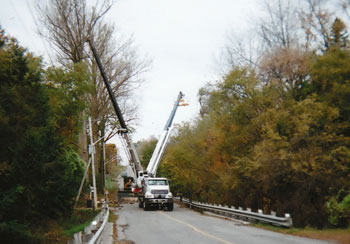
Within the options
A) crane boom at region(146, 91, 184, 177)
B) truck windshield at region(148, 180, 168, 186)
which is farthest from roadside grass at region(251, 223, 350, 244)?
crane boom at region(146, 91, 184, 177)

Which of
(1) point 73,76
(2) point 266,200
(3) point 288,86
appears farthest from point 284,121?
(1) point 73,76

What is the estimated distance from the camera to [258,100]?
23.5m

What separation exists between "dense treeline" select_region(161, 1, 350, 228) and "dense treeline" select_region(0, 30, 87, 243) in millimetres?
11199

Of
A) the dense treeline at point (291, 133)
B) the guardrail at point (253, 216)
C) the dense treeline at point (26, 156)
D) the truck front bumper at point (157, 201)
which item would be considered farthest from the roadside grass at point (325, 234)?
the truck front bumper at point (157, 201)

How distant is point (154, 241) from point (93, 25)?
2316cm

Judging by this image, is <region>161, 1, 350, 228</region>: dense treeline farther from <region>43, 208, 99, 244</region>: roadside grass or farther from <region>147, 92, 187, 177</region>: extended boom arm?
<region>43, 208, 99, 244</region>: roadside grass

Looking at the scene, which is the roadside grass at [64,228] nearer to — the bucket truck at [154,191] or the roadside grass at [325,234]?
the bucket truck at [154,191]

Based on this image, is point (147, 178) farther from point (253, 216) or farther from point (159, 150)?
point (253, 216)

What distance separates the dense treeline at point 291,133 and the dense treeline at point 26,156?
11.2 meters

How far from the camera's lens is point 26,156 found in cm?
1656

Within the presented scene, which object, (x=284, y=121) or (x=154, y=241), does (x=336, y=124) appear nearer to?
(x=284, y=121)

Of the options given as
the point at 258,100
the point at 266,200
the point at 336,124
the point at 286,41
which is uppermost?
the point at 286,41

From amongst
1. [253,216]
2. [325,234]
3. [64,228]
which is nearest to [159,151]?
[64,228]

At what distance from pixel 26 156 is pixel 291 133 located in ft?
48.7
